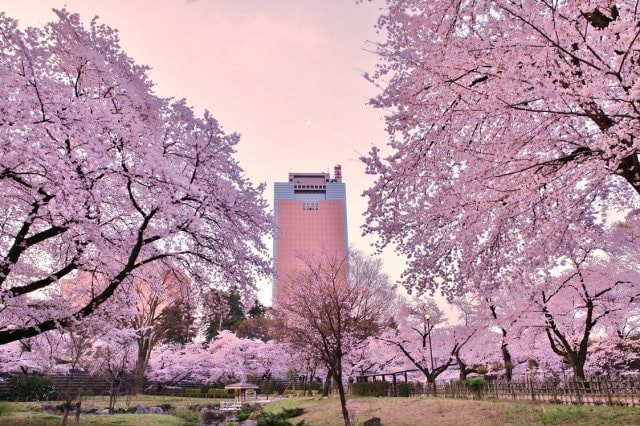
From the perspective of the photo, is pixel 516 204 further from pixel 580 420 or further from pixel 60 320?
pixel 60 320

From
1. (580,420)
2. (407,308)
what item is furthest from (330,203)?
(580,420)

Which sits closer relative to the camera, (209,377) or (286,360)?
(286,360)

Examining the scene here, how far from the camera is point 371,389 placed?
84.5ft

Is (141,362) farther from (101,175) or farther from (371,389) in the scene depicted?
(101,175)

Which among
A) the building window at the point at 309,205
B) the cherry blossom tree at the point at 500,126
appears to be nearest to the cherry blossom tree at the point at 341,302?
the cherry blossom tree at the point at 500,126

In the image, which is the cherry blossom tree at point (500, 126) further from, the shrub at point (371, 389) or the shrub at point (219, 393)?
A: the shrub at point (219, 393)

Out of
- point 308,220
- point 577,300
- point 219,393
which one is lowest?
point 219,393

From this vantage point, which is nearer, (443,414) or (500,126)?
(500,126)

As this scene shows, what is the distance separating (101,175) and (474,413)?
A: 43.8ft

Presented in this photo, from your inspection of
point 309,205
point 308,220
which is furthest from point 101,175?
point 309,205

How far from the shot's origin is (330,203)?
126938mm

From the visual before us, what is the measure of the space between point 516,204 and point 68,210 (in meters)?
7.64

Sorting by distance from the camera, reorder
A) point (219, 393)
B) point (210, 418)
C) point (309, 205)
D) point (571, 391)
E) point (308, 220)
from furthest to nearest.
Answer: point (309, 205) < point (308, 220) < point (219, 393) < point (210, 418) < point (571, 391)

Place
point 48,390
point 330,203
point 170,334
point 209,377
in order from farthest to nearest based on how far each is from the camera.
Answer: point 330,203, point 170,334, point 209,377, point 48,390
